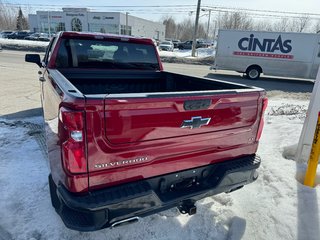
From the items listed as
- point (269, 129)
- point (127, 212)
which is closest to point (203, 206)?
point (127, 212)

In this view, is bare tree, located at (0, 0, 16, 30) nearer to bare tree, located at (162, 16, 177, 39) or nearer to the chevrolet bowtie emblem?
bare tree, located at (162, 16, 177, 39)

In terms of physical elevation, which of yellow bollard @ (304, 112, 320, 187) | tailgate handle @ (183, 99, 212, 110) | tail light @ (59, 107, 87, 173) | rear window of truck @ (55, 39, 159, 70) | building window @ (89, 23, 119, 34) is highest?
building window @ (89, 23, 119, 34)

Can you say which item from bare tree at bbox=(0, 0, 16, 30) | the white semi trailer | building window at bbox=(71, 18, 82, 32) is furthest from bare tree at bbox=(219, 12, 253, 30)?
bare tree at bbox=(0, 0, 16, 30)

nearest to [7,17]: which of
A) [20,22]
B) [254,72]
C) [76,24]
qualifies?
[20,22]

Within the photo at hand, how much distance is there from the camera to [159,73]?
14.9ft

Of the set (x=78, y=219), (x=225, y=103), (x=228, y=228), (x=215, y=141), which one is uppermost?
(x=225, y=103)

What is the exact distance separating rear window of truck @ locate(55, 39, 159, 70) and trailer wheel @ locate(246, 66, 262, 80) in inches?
503

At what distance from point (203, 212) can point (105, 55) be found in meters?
2.90

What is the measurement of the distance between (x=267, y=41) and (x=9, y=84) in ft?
45.0

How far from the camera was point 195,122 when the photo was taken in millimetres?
2326

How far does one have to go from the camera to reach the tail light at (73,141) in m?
1.82

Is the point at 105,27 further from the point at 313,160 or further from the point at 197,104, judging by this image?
the point at 197,104

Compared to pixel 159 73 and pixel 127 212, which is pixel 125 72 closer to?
pixel 159 73

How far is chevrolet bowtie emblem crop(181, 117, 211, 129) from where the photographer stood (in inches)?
89.1
